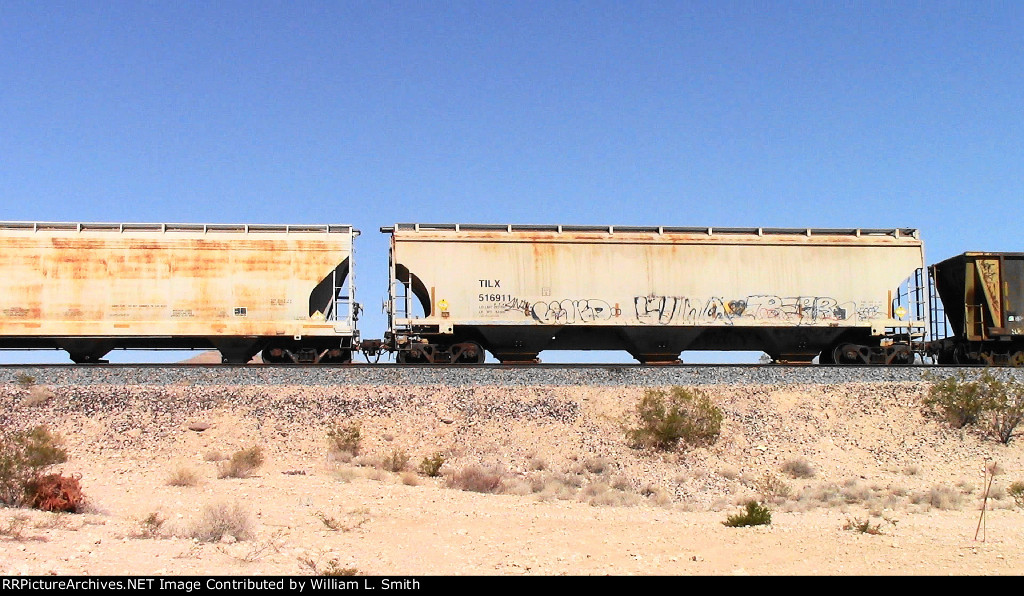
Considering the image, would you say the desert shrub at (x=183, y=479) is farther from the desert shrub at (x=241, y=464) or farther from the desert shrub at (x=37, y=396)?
the desert shrub at (x=37, y=396)

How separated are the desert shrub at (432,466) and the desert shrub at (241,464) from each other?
316cm

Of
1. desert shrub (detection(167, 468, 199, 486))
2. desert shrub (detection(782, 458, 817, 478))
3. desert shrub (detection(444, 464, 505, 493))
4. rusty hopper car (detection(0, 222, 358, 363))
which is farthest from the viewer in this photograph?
rusty hopper car (detection(0, 222, 358, 363))

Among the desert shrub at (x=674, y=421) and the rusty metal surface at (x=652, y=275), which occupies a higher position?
the rusty metal surface at (x=652, y=275)

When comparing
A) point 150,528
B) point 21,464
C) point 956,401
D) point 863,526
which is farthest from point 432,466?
point 956,401

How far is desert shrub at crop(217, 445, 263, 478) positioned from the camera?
16.1 meters

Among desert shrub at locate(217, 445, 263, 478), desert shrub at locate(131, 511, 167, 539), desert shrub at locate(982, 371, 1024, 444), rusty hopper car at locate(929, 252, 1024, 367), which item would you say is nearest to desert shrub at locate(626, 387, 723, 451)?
desert shrub at locate(982, 371, 1024, 444)

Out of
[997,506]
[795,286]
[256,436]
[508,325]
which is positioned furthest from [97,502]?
[795,286]

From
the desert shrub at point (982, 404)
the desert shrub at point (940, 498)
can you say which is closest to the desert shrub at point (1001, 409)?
the desert shrub at point (982, 404)

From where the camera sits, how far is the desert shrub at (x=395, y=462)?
17.0 metres

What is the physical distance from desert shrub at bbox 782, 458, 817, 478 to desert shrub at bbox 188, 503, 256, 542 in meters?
10.9

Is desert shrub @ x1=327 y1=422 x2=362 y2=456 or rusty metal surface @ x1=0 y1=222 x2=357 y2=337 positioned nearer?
desert shrub @ x1=327 y1=422 x2=362 y2=456

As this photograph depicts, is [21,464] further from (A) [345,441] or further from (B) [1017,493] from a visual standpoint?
(B) [1017,493]

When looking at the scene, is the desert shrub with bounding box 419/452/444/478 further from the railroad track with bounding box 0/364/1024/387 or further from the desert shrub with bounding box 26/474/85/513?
the desert shrub with bounding box 26/474/85/513
